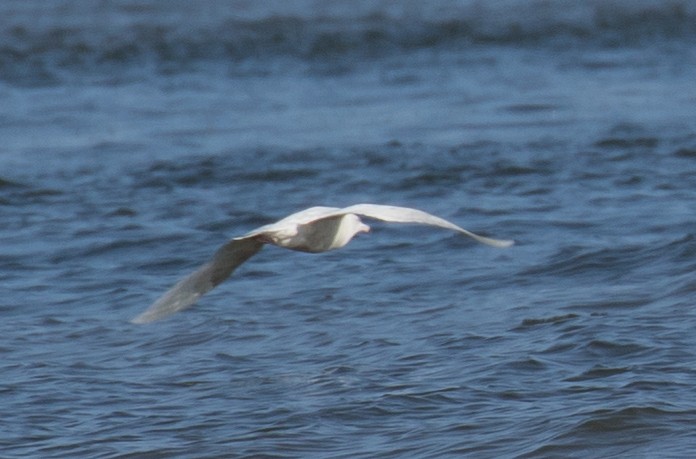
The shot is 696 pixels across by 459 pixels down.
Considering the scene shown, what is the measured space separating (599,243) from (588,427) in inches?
118

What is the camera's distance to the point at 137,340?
673 cm

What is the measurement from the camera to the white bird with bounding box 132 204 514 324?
15.6ft

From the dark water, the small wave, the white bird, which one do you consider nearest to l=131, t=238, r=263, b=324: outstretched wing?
the white bird

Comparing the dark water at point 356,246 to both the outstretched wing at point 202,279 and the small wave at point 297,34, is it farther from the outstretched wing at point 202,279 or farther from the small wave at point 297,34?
the outstretched wing at point 202,279

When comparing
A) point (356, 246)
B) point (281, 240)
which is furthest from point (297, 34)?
point (281, 240)

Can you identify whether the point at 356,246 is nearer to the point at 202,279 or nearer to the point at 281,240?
the point at 281,240

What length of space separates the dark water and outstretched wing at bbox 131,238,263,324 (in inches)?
25.9

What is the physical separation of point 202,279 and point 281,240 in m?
0.31

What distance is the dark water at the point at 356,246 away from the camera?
557cm

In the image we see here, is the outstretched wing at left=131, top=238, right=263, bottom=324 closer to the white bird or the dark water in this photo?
the white bird

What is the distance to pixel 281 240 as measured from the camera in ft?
16.6

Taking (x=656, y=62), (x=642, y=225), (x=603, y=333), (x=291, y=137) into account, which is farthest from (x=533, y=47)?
(x=603, y=333)

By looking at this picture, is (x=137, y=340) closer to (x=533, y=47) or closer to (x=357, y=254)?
(x=357, y=254)

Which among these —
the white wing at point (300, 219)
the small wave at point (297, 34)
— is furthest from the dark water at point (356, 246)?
the white wing at point (300, 219)
